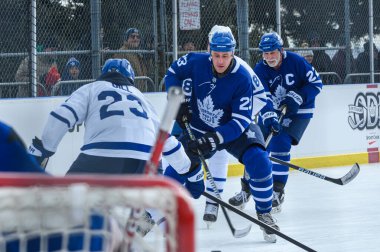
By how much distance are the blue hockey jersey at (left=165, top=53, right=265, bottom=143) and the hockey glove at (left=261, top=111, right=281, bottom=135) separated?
87 cm

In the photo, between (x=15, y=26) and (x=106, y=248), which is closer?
(x=106, y=248)

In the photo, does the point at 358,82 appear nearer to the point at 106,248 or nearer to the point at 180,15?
the point at 180,15

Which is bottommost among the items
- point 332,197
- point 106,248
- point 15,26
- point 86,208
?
point 332,197

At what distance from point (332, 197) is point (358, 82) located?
112 inches

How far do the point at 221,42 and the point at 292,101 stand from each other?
164 cm

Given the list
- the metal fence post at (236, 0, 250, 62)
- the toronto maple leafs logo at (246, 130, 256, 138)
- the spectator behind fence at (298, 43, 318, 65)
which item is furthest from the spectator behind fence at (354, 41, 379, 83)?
the toronto maple leafs logo at (246, 130, 256, 138)

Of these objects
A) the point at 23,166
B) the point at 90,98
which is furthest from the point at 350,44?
→ the point at 23,166

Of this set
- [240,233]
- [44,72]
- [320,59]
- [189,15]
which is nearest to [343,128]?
[320,59]

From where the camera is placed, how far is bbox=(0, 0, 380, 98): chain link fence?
775 centimetres

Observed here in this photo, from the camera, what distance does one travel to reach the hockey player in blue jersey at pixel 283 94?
7.34 m

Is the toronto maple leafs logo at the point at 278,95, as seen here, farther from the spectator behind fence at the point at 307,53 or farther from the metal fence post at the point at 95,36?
the spectator behind fence at the point at 307,53

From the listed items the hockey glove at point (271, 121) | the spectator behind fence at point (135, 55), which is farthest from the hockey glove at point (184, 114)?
the spectator behind fence at point (135, 55)

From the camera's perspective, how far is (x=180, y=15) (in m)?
8.87

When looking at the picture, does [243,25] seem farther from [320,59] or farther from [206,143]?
[206,143]
